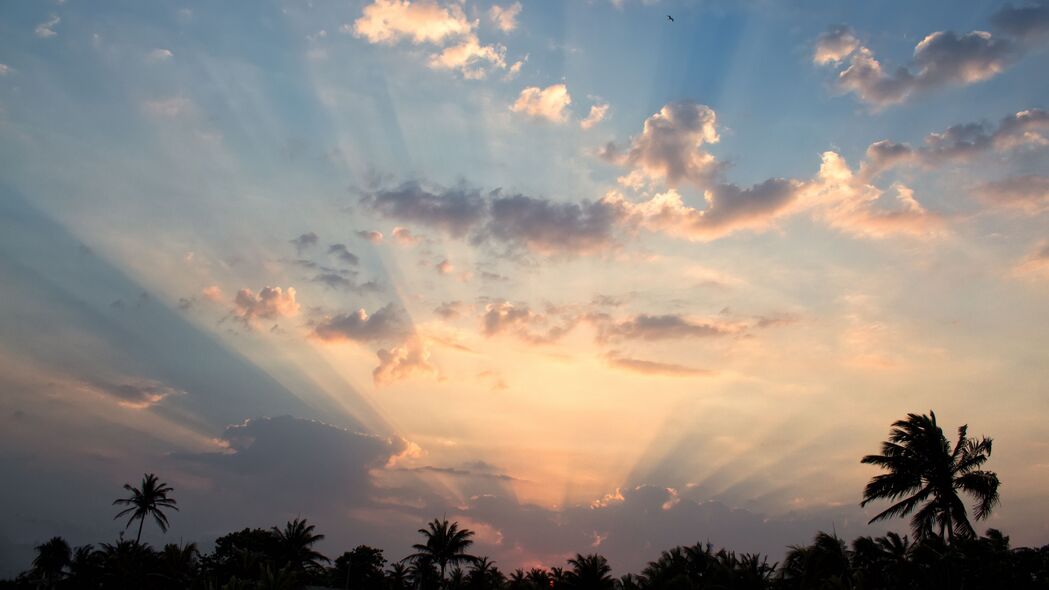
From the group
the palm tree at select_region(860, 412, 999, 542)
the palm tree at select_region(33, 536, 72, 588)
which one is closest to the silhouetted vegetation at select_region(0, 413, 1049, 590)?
the palm tree at select_region(860, 412, 999, 542)

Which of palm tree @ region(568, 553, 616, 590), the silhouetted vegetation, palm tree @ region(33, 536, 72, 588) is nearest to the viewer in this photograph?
the silhouetted vegetation

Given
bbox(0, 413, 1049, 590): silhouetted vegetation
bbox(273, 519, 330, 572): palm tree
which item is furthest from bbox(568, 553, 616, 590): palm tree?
bbox(273, 519, 330, 572): palm tree

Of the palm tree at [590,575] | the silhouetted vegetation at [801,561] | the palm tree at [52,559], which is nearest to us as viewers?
the silhouetted vegetation at [801,561]

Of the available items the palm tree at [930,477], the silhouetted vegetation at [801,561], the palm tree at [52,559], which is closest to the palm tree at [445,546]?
the silhouetted vegetation at [801,561]

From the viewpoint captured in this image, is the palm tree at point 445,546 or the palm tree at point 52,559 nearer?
the palm tree at point 445,546

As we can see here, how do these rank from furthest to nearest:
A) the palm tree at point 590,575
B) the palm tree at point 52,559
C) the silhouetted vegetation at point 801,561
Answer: the palm tree at point 52,559
the palm tree at point 590,575
the silhouetted vegetation at point 801,561

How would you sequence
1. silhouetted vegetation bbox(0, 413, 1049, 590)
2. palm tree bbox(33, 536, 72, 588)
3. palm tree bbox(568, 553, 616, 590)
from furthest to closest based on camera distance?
1. palm tree bbox(33, 536, 72, 588)
2. palm tree bbox(568, 553, 616, 590)
3. silhouetted vegetation bbox(0, 413, 1049, 590)

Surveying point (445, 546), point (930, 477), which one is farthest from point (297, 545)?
point (930, 477)

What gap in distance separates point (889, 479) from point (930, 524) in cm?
320

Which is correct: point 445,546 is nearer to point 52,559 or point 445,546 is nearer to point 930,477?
point 930,477

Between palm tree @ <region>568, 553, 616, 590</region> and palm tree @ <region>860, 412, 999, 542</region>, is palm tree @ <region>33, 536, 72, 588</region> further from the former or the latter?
palm tree @ <region>860, 412, 999, 542</region>

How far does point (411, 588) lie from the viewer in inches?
3605

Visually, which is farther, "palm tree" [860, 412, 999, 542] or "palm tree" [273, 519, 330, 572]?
"palm tree" [273, 519, 330, 572]

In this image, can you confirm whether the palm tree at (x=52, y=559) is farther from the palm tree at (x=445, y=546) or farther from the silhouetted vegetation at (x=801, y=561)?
the palm tree at (x=445, y=546)
